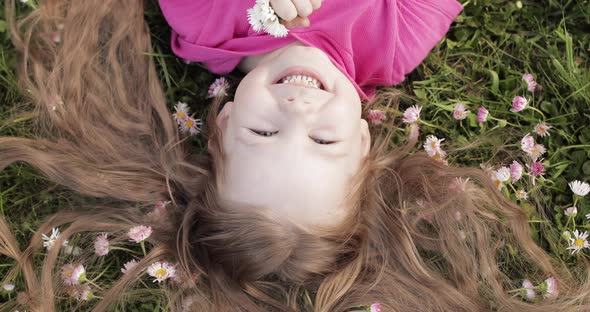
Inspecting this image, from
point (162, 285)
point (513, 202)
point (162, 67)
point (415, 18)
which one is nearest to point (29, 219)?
point (162, 285)

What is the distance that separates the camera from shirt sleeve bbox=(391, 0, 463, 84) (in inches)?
105

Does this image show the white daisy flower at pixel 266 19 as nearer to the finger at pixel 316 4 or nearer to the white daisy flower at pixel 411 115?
the finger at pixel 316 4

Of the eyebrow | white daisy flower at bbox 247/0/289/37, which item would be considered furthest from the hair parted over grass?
white daisy flower at bbox 247/0/289/37

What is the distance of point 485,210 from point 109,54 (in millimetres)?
1787

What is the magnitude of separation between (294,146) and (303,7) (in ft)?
1.83

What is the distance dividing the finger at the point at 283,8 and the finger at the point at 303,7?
38 millimetres

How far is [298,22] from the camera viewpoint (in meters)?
2.41

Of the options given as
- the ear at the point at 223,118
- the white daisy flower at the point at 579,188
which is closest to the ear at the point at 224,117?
the ear at the point at 223,118

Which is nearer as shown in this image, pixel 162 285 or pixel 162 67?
pixel 162 285

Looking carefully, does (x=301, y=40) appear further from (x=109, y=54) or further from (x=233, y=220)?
(x=109, y=54)

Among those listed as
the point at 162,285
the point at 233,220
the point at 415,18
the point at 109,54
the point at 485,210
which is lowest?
the point at 162,285

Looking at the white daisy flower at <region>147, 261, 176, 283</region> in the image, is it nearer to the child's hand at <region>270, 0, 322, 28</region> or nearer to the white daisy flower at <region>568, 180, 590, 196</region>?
the child's hand at <region>270, 0, 322, 28</region>

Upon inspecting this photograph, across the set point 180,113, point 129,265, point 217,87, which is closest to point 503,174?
point 217,87

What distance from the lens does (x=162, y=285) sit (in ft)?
8.59
